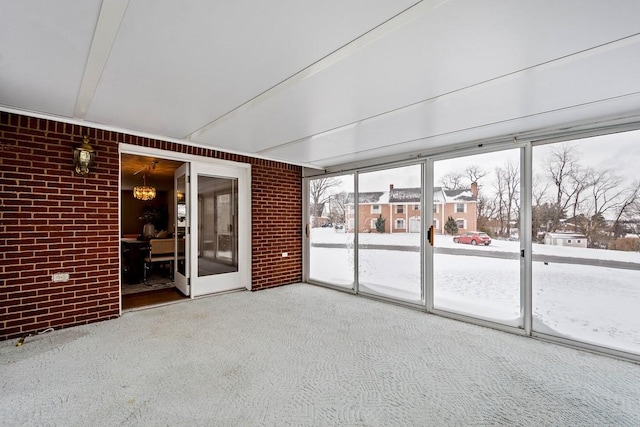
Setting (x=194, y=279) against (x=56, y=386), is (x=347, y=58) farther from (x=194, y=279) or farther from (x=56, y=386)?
(x=194, y=279)

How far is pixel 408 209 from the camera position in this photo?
14.1 feet

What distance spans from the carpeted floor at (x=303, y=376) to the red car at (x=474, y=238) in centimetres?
104

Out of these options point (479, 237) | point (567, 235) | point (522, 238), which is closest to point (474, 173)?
point (479, 237)

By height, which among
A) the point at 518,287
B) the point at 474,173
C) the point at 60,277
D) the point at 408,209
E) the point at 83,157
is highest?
the point at 83,157

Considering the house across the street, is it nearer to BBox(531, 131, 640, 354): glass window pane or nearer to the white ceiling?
BBox(531, 131, 640, 354): glass window pane

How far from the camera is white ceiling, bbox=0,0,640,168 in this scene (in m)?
1.43

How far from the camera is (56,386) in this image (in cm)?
213

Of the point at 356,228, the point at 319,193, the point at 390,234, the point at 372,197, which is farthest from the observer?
the point at 319,193

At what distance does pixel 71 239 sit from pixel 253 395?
9.29 ft

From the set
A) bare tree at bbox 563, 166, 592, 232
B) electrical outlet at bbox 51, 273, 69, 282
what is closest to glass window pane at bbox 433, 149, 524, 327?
bare tree at bbox 563, 166, 592, 232

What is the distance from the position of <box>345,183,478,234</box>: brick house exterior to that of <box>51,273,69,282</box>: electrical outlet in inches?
155

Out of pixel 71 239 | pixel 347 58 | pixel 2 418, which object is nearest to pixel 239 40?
pixel 347 58

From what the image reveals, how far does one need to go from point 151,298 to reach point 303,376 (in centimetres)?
324

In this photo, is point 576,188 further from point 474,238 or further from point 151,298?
point 151,298
